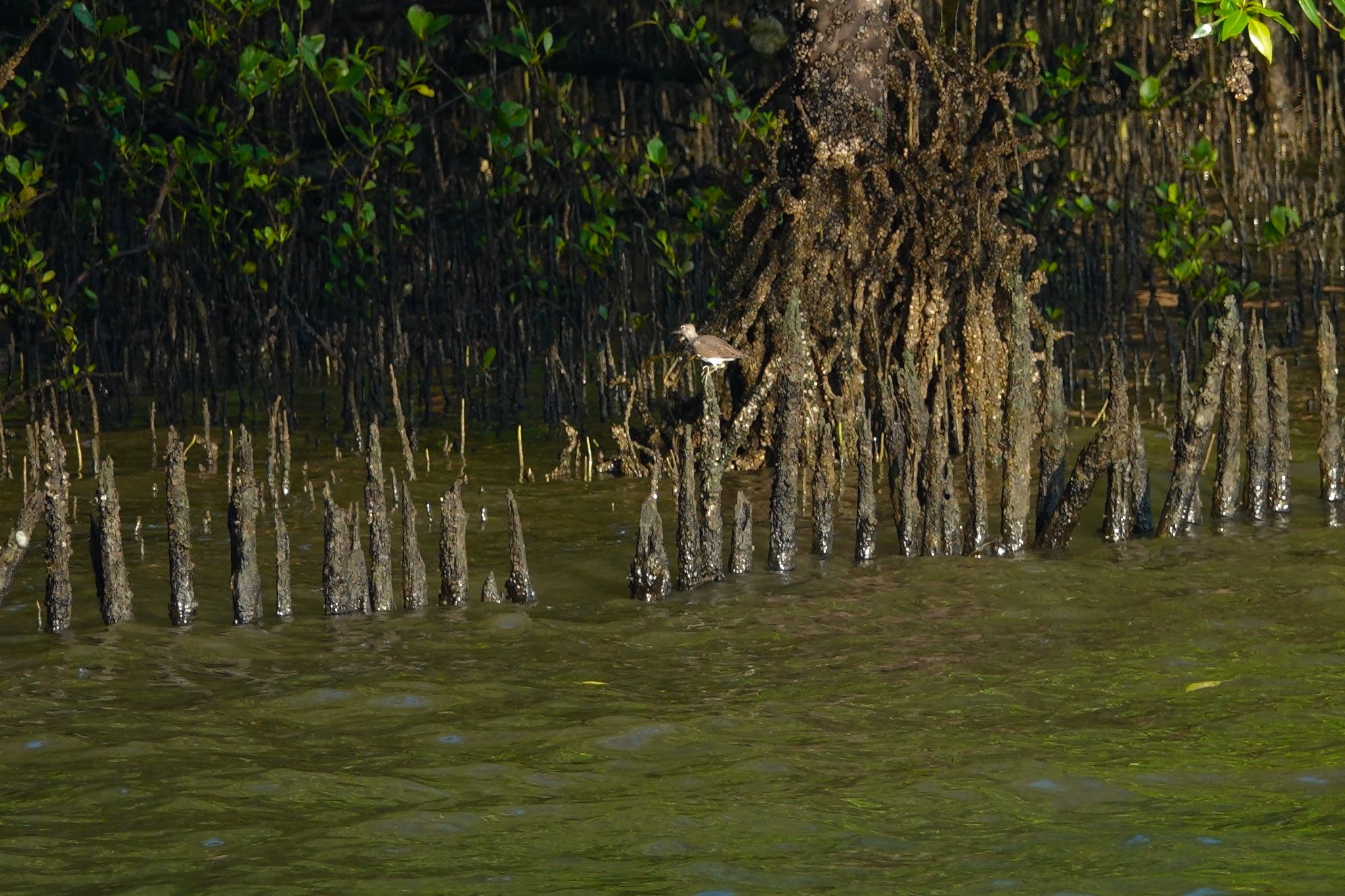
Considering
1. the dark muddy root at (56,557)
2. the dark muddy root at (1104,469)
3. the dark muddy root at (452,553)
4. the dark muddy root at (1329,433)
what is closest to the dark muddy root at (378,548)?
the dark muddy root at (452,553)

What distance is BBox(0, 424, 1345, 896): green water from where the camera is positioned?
3.79m

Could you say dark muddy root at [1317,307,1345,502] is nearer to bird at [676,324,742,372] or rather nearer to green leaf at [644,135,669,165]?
bird at [676,324,742,372]

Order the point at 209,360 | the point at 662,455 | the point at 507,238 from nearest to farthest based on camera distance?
1. the point at 662,455
2. the point at 209,360
3. the point at 507,238

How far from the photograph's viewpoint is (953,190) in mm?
7379

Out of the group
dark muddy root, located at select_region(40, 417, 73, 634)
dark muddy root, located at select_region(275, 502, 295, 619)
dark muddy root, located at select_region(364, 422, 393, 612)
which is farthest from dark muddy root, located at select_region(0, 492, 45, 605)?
dark muddy root, located at select_region(364, 422, 393, 612)

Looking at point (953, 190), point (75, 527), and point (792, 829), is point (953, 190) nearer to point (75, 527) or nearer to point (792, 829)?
point (75, 527)

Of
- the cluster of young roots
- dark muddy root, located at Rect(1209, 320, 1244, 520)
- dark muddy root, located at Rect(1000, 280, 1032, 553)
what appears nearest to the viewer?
dark muddy root, located at Rect(1000, 280, 1032, 553)

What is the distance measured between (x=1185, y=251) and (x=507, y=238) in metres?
3.22

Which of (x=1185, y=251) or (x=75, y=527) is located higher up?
(x=1185, y=251)

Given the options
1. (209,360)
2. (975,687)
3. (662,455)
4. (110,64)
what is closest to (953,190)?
(662,455)

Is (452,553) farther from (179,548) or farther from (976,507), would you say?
(976,507)

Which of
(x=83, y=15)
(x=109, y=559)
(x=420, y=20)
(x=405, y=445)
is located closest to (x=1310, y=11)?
(x=109, y=559)

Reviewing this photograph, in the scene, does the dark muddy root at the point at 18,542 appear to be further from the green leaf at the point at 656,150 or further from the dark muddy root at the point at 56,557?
the green leaf at the point at 656,150

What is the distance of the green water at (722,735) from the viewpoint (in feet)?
12.5
